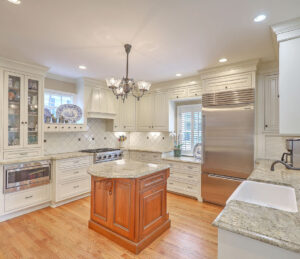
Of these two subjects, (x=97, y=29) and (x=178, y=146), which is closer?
(x=97, y=29)

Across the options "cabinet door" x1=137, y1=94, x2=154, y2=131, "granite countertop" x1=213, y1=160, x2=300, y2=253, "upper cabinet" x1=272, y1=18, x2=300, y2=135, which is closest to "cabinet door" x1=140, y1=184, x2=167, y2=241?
"granite countertop" x1=213, y1=160, x2=300, y2=253

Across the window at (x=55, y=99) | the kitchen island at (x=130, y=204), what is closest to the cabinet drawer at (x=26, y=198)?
the kitchen island at (x=130, y=204)

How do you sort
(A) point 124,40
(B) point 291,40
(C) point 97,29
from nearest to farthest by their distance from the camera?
1. (B) point 291,40
2. (C) point 97,29
3. (A) point 124,40

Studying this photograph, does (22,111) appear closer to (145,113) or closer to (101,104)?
(101,104)

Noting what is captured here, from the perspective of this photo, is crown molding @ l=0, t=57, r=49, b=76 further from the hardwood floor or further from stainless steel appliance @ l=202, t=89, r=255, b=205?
stainless steel appliance @ l=202, t=89, r=255, b=205

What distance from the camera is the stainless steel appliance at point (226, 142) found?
3.06 metres

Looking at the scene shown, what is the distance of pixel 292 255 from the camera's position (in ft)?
2.63

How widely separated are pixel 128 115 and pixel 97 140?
1.09m

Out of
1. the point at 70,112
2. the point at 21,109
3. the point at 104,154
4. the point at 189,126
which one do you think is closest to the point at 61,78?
the point at 70,112

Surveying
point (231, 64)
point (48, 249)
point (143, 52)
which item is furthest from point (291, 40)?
point (48, 249)

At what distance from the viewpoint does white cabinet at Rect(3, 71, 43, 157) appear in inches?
118

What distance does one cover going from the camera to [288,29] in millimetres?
1862

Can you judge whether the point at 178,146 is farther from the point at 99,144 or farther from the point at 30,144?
the point at 30,144

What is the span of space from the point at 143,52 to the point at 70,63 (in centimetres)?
144
